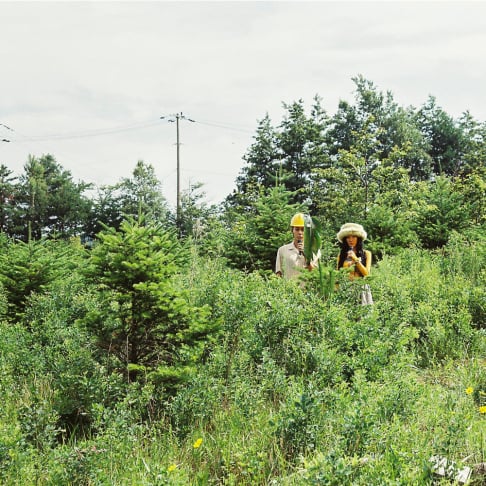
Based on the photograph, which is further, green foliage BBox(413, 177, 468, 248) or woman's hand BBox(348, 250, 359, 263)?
green foliage BBox(413, 177, 468, 248)

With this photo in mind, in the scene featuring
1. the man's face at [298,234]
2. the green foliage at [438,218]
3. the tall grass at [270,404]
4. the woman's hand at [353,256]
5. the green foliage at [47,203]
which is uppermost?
the green foliage at [47,203]

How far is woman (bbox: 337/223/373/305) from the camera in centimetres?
570

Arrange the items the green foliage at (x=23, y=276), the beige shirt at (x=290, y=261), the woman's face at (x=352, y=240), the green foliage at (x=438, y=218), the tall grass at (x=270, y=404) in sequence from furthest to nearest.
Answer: the green foliage at (x=438, y=218) → the green foliage at (x=23, y=276) → the beige shirt at (x=290, y=261) → the woman's face at (x=352, y=240) → the tall grass at (x=270, y=404)

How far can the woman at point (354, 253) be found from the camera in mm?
5703

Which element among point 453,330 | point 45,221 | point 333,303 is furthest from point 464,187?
point 45,221

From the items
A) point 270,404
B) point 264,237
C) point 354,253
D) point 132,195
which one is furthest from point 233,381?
point 132,195

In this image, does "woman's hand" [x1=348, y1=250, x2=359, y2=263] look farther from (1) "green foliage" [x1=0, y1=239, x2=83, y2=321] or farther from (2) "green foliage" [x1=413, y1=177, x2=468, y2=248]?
(2) "green foliage" [x1=413, y1=177, x2=468, y2=248]

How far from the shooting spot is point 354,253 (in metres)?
5.91

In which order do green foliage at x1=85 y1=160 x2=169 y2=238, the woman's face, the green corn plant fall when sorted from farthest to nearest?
green foliage at x1=85 y1=160 x2=169 y2=238
the woman's face
the green corn plant

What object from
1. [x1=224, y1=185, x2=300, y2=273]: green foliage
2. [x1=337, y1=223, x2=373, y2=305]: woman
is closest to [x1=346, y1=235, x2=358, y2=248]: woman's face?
[x1=337, y1=223, x2=373, y2=305]: woman

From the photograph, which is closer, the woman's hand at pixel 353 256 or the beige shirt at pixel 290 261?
the woman's hand at pixel 353 256

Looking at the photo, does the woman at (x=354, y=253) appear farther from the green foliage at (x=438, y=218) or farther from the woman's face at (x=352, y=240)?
the green foliage at (x=438, y=218)

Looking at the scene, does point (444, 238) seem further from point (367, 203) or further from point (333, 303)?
point (333, 303)

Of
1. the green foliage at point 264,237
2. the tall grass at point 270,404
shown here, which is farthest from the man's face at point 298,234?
the green foliage at point 264,237
